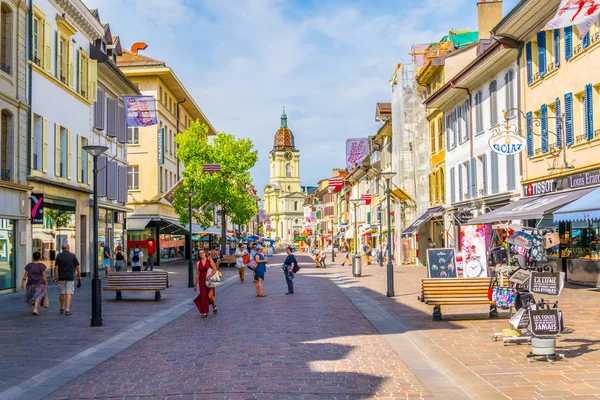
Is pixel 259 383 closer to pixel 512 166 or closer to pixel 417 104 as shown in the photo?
pixel 512 166

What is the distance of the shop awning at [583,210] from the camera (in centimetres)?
1770

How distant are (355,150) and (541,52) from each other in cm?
2976

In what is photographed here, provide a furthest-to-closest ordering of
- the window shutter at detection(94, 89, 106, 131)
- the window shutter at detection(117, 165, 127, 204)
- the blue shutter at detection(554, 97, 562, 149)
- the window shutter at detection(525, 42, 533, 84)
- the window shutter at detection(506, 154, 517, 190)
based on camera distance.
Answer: the window shutter at detection(117, 165, 127, 204), the window shutter at detection(94, 89, 106, 131), the window shutter at detection(506, 154, 517, 190), the window shutter at detection(525, 42, 533, 84), the blue shutter at detection(554, 97, 562, 149)

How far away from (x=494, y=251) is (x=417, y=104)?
33.1 meters

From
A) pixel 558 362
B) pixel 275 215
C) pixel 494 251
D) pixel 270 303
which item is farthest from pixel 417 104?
pixel 275 215

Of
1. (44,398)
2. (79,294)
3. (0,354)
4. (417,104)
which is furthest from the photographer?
(417,104)

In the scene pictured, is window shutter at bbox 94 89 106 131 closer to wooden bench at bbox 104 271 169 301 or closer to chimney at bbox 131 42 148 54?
wooden bench at bbox 104 271 169 301

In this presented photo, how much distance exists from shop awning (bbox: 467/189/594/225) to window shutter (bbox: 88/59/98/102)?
1780 cm

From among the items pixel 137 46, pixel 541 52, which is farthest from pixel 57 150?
pixel 137 46

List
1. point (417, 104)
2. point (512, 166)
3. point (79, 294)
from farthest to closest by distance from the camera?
point (417, 104)
point (512, 166)
point (79, 294)

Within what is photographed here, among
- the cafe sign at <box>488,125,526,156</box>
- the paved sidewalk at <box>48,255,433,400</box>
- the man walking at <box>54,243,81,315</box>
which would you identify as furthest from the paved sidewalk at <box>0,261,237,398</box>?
the cafe sign at <box>488,125,526,156</box>

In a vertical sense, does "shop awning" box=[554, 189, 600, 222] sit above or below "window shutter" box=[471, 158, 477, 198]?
below

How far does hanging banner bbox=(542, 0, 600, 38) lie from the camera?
11.8 metres

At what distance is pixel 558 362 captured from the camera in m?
9.56
